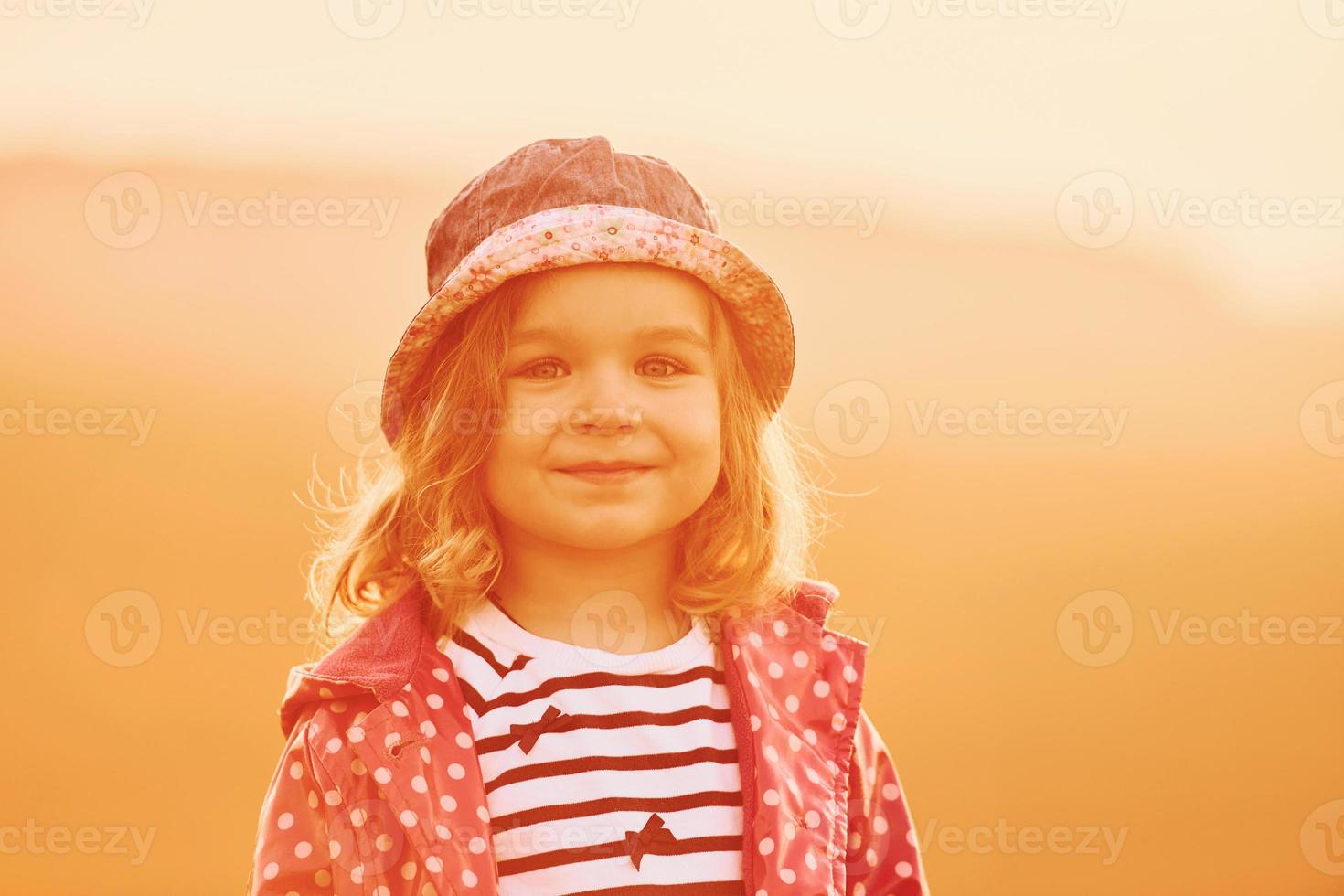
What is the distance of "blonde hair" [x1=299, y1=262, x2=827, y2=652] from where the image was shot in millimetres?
1306

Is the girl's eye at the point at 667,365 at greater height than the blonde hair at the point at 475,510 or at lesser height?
greater

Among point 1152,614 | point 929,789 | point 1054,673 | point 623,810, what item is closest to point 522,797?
point 623,810

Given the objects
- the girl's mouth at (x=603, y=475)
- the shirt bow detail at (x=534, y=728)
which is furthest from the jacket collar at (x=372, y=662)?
the girl's mouth at (x=603, y=475)

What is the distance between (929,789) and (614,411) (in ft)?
5.40

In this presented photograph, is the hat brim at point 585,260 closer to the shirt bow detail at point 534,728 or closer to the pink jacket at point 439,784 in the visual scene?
the pink jacket at point 439,784

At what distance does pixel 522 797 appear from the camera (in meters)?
1.19

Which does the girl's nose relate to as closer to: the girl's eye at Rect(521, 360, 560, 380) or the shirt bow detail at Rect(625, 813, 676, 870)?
the girl's eye at Rect(521, 360, 560, 380)

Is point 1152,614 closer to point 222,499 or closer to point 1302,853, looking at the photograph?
point 1302,853

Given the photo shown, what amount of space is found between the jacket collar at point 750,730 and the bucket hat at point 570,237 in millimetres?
300

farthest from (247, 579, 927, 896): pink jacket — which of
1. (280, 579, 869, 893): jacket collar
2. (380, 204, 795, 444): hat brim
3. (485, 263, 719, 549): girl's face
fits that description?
(380, 204, 795, 444): hat brim

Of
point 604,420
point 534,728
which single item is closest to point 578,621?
point 534,728

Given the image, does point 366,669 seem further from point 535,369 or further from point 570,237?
point 570,237

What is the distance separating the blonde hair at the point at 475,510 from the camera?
1306mm

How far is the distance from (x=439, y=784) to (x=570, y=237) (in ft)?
1.86
